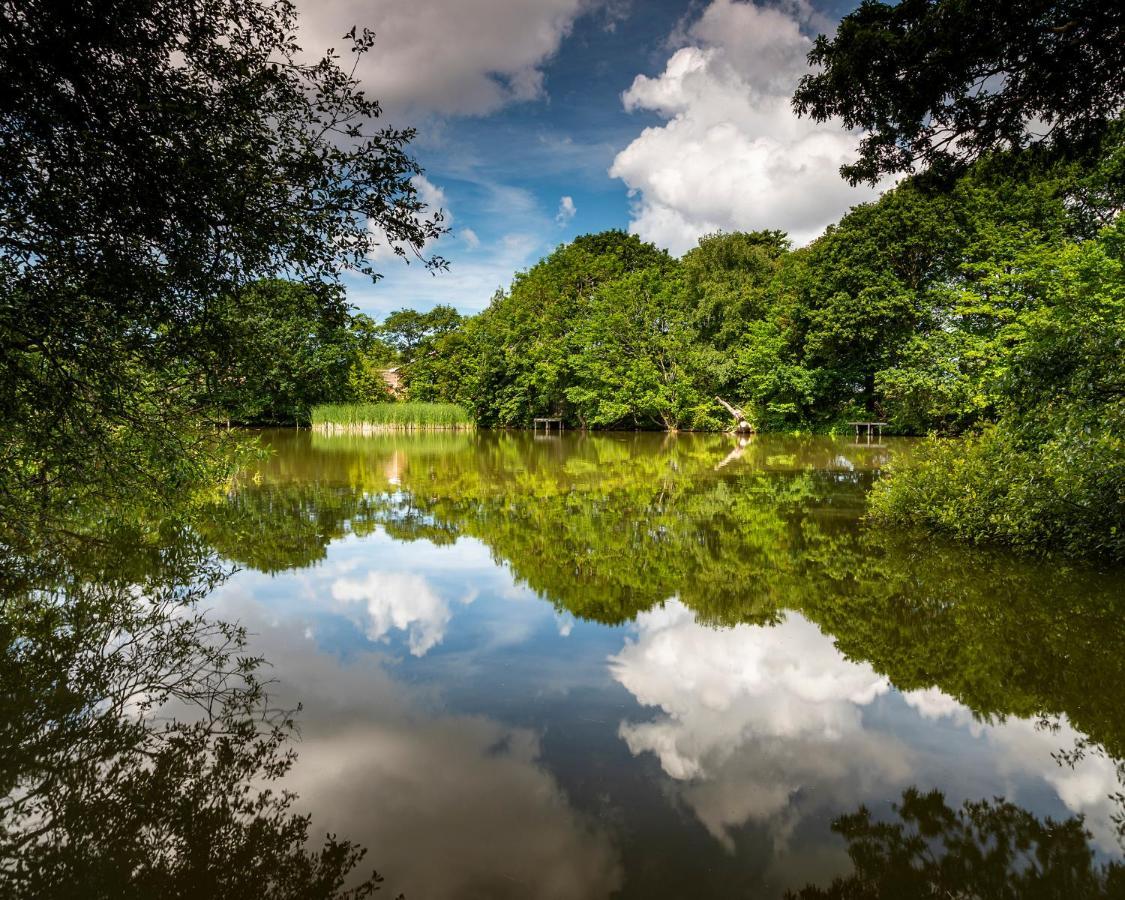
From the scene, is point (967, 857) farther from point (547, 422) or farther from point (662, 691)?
point (547, 422)

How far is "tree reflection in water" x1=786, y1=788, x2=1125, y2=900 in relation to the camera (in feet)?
10.4

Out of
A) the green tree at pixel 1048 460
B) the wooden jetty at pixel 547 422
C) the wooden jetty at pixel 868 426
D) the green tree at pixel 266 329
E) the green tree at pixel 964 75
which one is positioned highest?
the green tree at pixel 964 75

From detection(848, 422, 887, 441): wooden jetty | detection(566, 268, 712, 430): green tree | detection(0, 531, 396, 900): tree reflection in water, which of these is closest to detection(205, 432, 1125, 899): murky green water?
detection(0, 531, 396, 900): tree reflection in water

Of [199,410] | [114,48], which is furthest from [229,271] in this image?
[199,410]

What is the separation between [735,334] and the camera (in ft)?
128

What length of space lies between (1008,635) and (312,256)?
7374mm

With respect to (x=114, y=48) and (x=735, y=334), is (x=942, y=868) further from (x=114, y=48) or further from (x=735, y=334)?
(x=735, y=334)

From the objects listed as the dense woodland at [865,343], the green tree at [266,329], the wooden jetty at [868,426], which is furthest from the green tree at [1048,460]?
the wooden jetty at [868,426]

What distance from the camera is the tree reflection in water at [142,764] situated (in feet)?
10.6

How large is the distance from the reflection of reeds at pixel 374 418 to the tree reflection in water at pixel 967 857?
1778 inches

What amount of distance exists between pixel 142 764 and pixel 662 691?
3809 mm

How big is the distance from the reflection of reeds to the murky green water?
35913 millimetres

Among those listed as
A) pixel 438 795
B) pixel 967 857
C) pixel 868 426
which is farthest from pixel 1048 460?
pixel 868 426

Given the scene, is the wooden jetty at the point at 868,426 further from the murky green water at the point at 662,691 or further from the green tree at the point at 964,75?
the green tree at the point at 964,75
